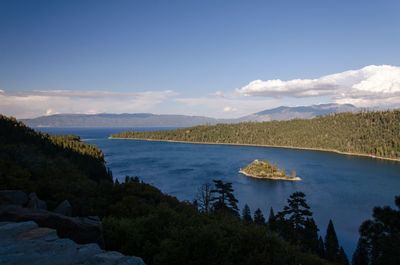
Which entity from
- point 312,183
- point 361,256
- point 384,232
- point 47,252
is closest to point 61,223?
point 47,252

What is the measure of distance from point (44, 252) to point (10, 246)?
1425 millimetres

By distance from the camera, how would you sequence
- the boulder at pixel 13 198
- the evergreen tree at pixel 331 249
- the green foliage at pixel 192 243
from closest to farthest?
the green foliage at pixel 192 243 < the boulder at pixel 13 198 < the evergreen tree at pixel 331 249

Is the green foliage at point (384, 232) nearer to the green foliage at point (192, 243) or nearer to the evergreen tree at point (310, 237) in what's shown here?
the green foliage at point (192, 243)

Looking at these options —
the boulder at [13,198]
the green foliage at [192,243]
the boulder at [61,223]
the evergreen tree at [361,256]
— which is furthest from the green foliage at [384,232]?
the boulder at [13,198]

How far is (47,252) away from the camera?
11812 millimetres

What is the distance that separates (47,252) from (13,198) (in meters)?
17.2

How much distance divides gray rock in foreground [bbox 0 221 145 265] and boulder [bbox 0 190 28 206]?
44.9ft

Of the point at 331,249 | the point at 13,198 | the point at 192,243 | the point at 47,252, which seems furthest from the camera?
the point at 331,249

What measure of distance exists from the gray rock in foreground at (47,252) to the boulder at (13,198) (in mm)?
13693

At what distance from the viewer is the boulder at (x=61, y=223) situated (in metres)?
17.2

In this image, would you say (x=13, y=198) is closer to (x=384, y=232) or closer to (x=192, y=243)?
(x=192, y=243)

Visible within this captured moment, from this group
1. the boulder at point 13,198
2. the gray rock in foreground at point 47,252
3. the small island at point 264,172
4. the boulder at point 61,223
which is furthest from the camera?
the small island at point 264,172

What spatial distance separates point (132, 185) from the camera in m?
52.5

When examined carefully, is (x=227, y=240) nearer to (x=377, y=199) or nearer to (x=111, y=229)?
(x=111, y=229)
